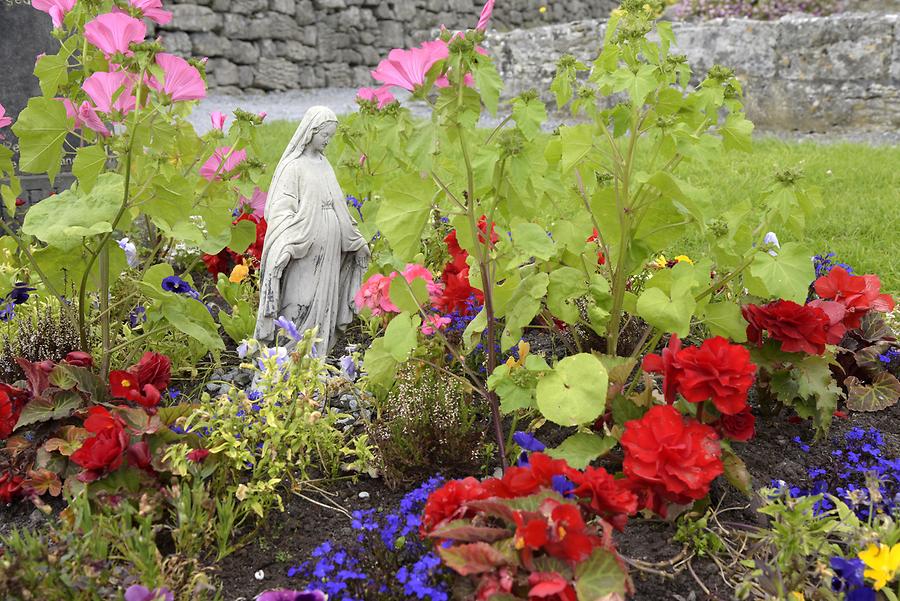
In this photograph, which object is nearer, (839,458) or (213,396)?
(839,458)

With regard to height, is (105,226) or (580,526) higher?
(105,226)

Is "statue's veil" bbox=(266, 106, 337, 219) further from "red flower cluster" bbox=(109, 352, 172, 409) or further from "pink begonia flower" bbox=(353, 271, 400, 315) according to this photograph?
"red flower cluster" bbox=(109, 352, 172, 409)

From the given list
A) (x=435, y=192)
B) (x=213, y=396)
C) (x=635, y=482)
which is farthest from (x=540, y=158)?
(x=213, y=396)

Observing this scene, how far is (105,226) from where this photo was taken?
2285mm

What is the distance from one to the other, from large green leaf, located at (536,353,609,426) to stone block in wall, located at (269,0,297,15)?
37.3 feet

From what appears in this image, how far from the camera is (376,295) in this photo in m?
2.73

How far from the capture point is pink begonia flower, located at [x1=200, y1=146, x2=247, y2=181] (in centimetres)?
295

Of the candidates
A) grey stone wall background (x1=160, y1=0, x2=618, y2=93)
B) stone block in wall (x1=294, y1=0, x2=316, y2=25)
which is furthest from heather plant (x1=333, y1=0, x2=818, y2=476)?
stone block in wall (x1=294, y1=0, x2=316, y2=25)

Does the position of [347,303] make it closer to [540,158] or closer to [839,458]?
[540,158]

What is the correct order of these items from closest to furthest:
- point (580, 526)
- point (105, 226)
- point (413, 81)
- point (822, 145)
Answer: point (580, 526)
point (413, 81)
point (105, 226)
point (822, 145)

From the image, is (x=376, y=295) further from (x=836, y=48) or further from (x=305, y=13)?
(x=305, y=13)

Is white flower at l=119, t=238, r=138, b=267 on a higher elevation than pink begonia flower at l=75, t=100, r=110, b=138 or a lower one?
lower

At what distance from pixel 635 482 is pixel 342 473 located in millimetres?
926

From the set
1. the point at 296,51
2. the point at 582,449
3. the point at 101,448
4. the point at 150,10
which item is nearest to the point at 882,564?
the point at 582,449
